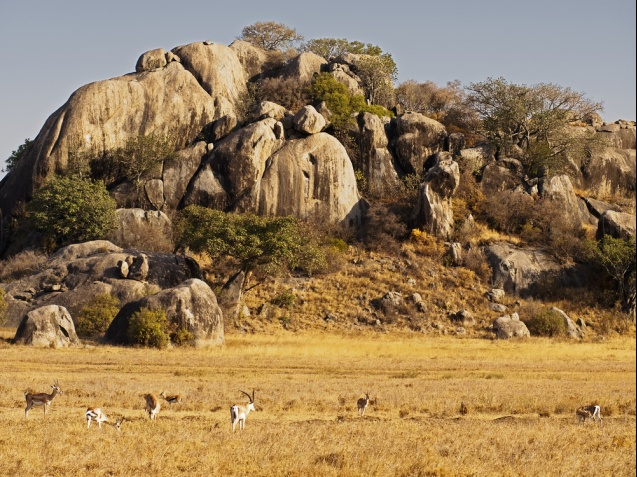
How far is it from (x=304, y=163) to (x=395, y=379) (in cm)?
3691

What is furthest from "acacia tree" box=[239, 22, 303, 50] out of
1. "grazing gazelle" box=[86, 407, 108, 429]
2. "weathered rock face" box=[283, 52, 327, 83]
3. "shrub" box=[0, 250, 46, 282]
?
"grazing gazelle" box=[86, 407, 108, 429]

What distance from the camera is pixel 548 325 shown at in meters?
52.3

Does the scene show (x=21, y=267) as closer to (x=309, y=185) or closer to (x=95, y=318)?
(x=95, y=318)

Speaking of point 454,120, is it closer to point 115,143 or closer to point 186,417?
point 115,143

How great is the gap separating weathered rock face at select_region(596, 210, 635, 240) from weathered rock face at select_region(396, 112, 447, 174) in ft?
53.0

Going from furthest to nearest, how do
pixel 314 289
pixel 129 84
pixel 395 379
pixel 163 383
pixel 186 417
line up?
pixel 129 84 < pixel 314 289 < pixel 395 379 < pixel 163 383 < pixel 186 417

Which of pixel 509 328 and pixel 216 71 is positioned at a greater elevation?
pixel 216 71

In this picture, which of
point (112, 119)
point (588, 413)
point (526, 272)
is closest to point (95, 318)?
point (112, 119)

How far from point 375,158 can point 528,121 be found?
15.1 metres

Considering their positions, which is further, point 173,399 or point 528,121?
point 528,121

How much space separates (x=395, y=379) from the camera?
32.6 m

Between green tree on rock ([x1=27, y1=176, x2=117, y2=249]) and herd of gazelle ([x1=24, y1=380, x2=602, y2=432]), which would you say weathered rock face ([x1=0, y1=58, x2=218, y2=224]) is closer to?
green tree on rock ([x1=27, y1=176, x2=117, y2=249])

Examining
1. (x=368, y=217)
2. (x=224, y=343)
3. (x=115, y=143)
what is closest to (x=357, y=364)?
(x=224, y=343)

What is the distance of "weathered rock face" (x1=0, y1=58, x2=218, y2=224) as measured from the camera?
67.7 meters
